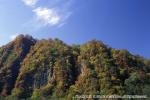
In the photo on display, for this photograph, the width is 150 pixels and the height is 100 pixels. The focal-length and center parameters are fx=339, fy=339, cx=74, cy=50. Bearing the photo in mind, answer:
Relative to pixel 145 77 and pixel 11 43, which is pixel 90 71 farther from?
pixel 11 43

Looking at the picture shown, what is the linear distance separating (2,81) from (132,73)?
136ft

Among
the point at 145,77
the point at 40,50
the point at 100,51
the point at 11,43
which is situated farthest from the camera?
the point at 11,43

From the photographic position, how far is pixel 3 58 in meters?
118

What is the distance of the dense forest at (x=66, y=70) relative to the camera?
298ft

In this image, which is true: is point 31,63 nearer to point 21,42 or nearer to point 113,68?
point 21,42

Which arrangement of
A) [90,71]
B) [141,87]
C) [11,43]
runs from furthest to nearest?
1. [11,43]
2. [90,71]
3. [141,87]

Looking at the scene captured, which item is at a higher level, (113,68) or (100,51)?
(100,51)

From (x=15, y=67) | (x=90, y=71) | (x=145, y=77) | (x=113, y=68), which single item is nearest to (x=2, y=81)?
(x=15, y=67)

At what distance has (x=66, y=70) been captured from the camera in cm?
10506

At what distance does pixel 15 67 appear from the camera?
373ft

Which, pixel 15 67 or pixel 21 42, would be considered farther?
pixel 21 42

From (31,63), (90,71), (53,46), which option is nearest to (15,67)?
(31,63)

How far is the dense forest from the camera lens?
90938 mm

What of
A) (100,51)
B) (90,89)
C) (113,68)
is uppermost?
(100,51)
